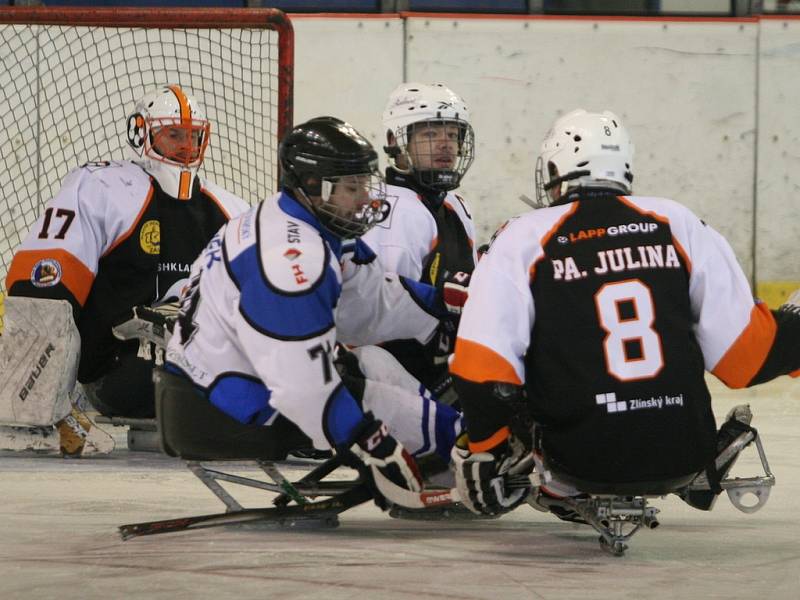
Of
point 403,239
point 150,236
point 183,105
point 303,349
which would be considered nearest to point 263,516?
point 303,349

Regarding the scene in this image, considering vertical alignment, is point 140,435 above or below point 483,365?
below

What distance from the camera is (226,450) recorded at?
358cm

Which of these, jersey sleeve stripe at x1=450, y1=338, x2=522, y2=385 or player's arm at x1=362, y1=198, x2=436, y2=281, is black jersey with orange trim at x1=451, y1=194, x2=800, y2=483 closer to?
jersey sleeve stripe at x1=450, y1=338, x2=522, y2=385

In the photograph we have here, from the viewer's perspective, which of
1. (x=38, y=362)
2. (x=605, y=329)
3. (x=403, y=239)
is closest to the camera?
(x=605, y=329)

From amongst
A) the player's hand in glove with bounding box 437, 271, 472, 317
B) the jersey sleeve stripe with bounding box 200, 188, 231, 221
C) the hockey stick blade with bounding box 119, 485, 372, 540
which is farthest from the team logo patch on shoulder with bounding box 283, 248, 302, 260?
the jersey sleeve stripe with bounding box 200, 188, 231, 221

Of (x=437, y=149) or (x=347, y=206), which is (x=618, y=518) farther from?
(x=437, y=149)

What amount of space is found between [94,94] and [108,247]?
2.08 metres

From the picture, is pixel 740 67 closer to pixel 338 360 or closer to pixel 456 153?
pixel 456 153

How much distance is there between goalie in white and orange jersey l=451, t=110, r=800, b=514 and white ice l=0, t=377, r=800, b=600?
22 cm

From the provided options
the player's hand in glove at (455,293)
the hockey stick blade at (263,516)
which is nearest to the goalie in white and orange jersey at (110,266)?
the player's hand in glove at (455,293)

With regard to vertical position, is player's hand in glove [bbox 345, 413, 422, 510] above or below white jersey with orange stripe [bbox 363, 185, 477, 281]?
below

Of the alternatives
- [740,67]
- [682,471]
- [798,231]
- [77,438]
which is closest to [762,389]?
[798,231]

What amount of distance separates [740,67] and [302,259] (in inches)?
191

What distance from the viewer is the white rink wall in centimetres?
755
